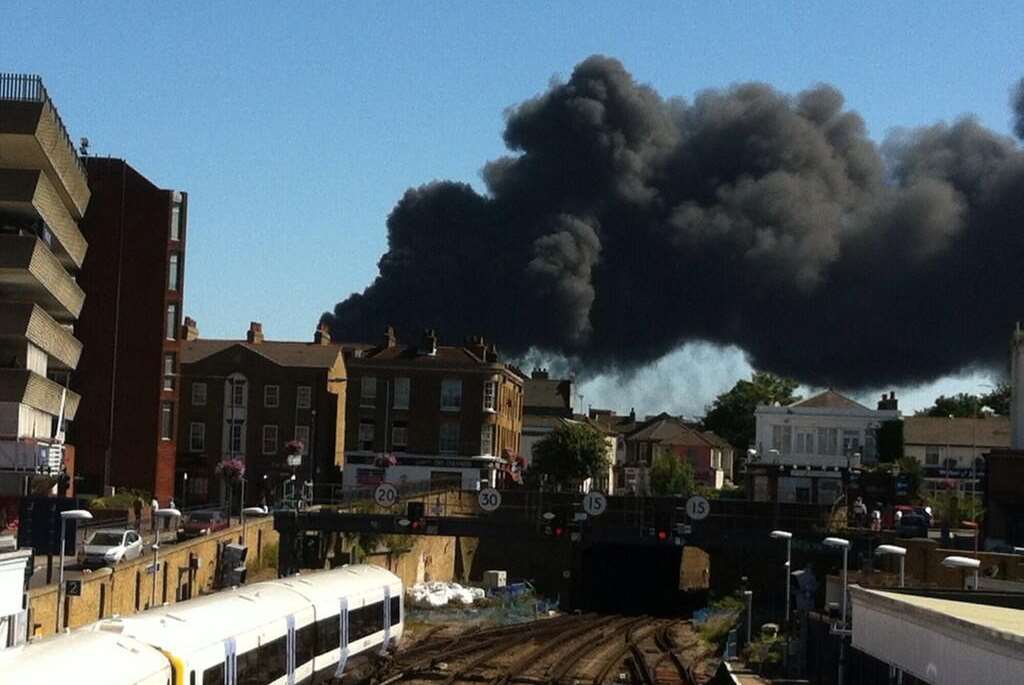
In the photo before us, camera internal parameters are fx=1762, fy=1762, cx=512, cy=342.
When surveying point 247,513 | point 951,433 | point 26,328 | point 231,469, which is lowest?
point 247,513

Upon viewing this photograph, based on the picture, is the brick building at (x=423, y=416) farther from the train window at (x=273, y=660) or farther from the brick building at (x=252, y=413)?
the train window at (x=273, y=660)

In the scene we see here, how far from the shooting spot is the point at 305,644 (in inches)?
1344

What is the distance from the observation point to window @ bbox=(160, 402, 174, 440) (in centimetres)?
8669

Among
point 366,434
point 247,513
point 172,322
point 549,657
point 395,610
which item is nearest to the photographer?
point 395,610

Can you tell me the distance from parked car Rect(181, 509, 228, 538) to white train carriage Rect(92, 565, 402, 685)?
59.8 feet

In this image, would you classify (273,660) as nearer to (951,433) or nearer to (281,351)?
(281,351)

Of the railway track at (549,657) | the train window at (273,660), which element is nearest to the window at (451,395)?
the railway track at (549,657)

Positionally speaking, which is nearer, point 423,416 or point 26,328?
point 26,328

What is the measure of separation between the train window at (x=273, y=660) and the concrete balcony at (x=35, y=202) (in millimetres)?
35448

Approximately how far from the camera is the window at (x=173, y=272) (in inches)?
3420

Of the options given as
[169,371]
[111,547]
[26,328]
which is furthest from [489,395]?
[111,547]

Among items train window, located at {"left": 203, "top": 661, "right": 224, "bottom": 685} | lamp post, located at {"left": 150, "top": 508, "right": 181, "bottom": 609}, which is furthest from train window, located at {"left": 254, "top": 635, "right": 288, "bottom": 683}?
lamp post, located at {"left": 150, "top": 508, "right": 181, "bottom": 609}

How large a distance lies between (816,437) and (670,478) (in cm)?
1142

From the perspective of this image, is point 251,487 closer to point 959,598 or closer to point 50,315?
point 50,315
